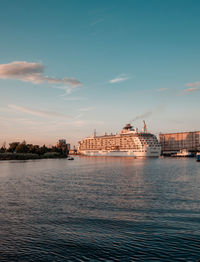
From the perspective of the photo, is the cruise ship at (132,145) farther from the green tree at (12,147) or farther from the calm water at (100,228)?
the calm water at (100,228)

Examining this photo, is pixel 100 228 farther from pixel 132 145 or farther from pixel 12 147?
pixel 132 145

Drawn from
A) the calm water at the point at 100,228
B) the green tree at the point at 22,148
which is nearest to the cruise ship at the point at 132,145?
the green tree at the point at 22,148

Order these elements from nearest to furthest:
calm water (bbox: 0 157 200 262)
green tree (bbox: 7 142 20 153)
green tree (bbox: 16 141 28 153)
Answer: calm water (bbox: 0 157 200 262) < green tree (bbox: 16 141 28 153) < green tree (bbox: 7 142 20 153)

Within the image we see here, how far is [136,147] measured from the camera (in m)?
172

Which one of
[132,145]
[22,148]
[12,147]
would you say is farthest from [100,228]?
[132,145]

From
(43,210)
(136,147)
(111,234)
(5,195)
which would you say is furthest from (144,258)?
(136,147)

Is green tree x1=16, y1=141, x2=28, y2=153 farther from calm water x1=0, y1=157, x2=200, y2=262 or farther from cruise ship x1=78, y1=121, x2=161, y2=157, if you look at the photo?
calm water x1=0, y1=157, x2=200, y2=262

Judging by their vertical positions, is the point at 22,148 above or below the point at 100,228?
above

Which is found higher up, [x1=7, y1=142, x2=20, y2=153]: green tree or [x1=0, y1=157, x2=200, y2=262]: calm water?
[x1=7, y1=142, x2=20, y2=153]: green tree

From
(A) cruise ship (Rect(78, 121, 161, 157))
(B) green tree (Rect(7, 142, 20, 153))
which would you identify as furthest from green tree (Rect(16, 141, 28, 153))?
(A) cruise ship (Rect(78, 121, 161, 157))

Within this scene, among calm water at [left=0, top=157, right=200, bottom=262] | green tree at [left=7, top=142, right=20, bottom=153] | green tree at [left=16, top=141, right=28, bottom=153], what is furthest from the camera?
green tree at [left=7, top=142, right=20, bottom=153]

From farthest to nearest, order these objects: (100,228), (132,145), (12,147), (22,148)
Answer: (132,145) → (12,147) → (22,148) → (100,228)

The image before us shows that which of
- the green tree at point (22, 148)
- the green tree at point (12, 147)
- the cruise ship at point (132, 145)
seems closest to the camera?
the green tree at point (22, 148)

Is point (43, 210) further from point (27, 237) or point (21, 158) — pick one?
point (21, 158)
